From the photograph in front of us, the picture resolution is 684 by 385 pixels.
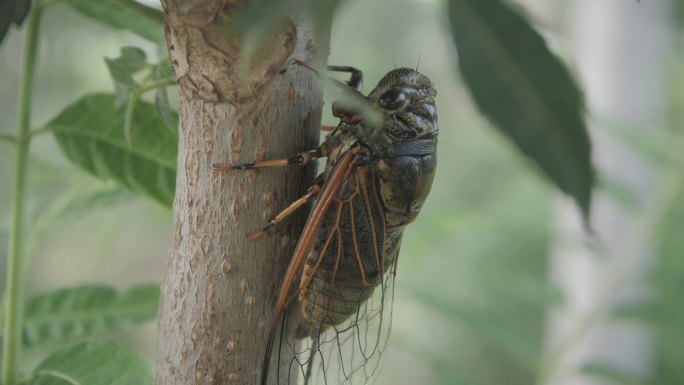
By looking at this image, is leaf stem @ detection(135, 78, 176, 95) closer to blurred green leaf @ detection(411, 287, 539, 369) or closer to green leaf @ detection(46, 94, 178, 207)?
green leaf @ detection(46, 94, 178, 207)

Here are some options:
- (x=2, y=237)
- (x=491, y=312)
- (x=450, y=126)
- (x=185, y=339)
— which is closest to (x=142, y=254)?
(x=450, y=126)

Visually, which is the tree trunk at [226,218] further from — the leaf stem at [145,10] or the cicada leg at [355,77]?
the cicada leg at [355,77]

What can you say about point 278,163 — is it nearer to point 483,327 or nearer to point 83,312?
point 83,312

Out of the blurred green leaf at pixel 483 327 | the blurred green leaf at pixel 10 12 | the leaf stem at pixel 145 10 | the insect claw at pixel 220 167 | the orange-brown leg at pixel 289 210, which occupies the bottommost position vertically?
the blurred green leaf at pixel 483 327

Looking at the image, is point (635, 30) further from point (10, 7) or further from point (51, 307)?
point (10, 7)

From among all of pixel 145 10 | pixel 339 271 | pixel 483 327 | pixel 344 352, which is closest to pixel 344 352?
pixel 344 352

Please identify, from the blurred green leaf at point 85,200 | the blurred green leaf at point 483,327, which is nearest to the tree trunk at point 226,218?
the blurred green leaf at point 85,200

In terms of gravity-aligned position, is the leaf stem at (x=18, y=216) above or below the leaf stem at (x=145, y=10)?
below
